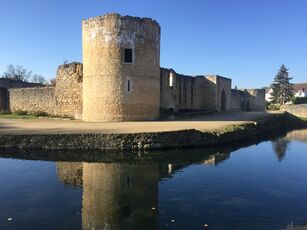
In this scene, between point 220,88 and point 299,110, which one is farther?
point 299,110

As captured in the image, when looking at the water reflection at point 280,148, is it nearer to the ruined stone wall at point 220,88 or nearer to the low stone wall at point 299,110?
the ruined stone wall at point 220,88

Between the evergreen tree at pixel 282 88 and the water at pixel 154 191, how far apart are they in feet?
155

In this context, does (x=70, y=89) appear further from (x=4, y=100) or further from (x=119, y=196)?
(x=119, y=196)

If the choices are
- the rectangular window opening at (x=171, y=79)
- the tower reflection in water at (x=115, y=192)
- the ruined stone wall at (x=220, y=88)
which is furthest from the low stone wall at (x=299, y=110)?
the tower reflection in water at (x=115, y=192)

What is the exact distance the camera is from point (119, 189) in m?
8.52

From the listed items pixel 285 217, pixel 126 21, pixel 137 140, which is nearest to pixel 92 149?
pixel 137 140

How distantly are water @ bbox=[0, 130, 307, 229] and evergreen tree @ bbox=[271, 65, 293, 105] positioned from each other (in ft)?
155

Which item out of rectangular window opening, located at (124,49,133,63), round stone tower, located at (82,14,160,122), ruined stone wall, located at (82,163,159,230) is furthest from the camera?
rectangular window opening, located at (124,49,133,63)

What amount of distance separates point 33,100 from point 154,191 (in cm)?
1992

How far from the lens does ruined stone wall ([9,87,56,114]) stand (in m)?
A: 24.9

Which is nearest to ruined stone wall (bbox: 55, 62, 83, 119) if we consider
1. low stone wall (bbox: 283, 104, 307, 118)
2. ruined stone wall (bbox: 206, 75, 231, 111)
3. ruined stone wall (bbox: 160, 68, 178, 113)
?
ruined stone wall (bbox: 160, 68, 178, 113)

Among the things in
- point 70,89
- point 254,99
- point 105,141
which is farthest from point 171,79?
point 254,99

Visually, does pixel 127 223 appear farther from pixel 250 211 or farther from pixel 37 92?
pixel 37 92

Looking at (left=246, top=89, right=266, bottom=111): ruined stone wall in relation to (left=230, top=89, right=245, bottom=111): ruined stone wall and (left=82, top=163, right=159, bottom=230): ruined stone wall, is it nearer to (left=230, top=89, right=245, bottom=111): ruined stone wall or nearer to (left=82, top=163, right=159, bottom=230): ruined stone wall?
(left=230, top=89, right=245, bottom=111): ruined stone wall
